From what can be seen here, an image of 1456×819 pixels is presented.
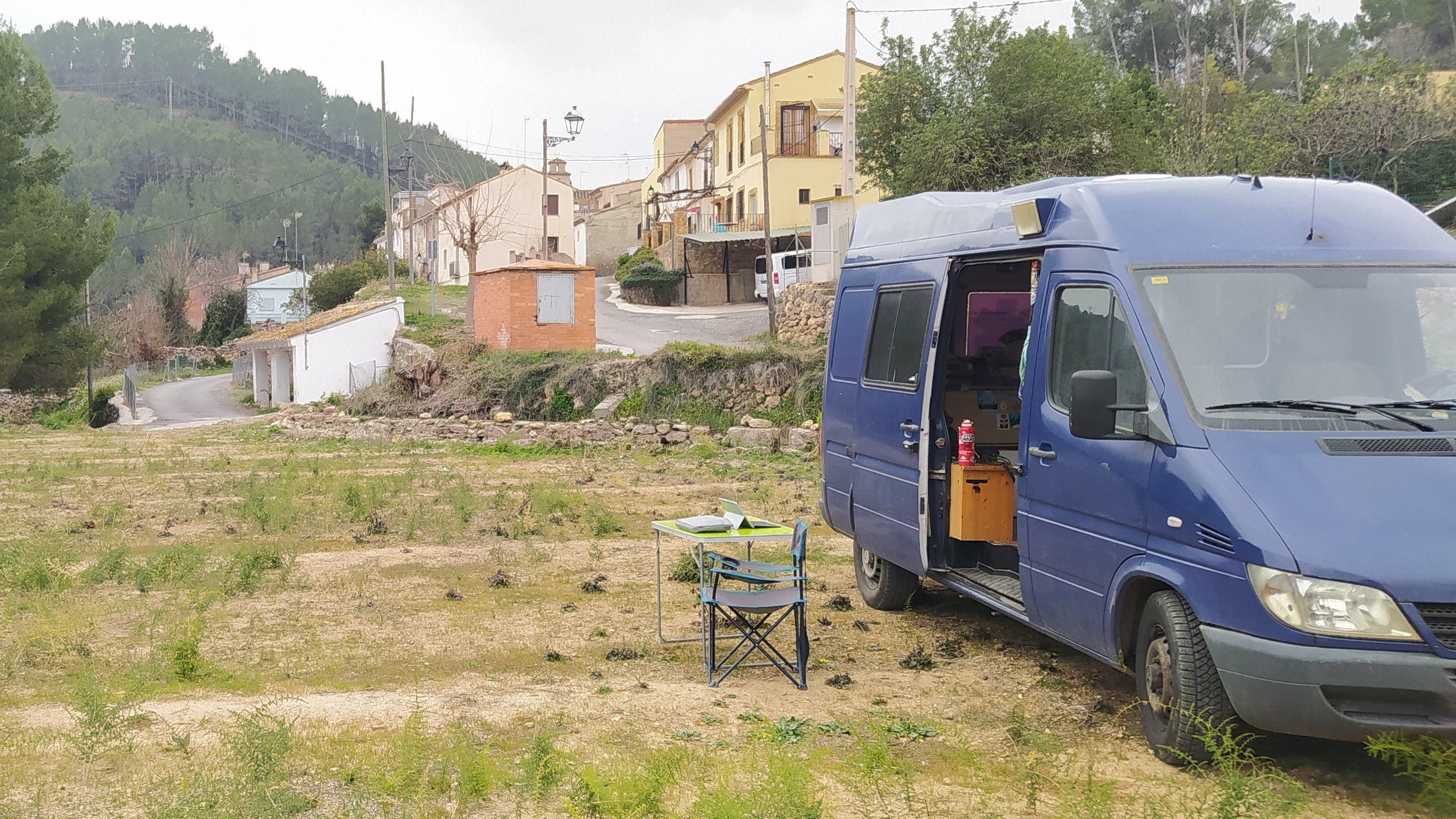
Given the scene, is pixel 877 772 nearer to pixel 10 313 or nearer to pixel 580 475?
pixel 580 475

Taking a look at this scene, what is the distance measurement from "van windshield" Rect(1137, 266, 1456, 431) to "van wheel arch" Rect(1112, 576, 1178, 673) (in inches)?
36.5

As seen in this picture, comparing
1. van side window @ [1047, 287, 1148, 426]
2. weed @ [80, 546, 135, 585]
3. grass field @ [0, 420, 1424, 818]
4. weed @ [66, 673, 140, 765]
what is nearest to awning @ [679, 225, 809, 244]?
grass field @ [0, 420, 1424, 818]

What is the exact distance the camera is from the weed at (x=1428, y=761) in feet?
15.4

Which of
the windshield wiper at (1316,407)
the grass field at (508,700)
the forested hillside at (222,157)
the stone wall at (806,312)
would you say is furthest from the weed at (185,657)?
the forested hillside at (222,157)

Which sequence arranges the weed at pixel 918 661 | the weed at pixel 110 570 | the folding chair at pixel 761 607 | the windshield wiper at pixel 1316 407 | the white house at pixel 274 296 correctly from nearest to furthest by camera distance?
the windshield wiper at pixel 1316 407 < the folding chair at pixel 761 607 < the weed at pixel 918 661 < the weed at pixel 110 570 < the white house at pixel 274 296

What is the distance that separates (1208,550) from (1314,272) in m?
1.83

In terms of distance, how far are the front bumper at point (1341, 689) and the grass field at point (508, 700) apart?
32cm

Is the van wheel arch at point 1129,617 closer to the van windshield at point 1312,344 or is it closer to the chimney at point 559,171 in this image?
the van windshield at point 1312,344

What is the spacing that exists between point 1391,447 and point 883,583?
4.62 meters

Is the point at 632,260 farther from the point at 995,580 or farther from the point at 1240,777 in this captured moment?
the point at 1240,777

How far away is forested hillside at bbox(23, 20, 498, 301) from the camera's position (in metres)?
114

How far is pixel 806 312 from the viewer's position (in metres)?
33.4

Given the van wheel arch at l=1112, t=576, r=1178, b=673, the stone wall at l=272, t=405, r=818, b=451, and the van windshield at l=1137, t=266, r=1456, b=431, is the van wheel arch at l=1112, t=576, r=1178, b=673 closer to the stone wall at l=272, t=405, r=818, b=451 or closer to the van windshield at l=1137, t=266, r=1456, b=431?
the van windshield at l=1137, t=266, r=1456, b=431

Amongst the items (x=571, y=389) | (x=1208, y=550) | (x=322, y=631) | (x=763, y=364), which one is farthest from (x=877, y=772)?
(x=571, y=389)
